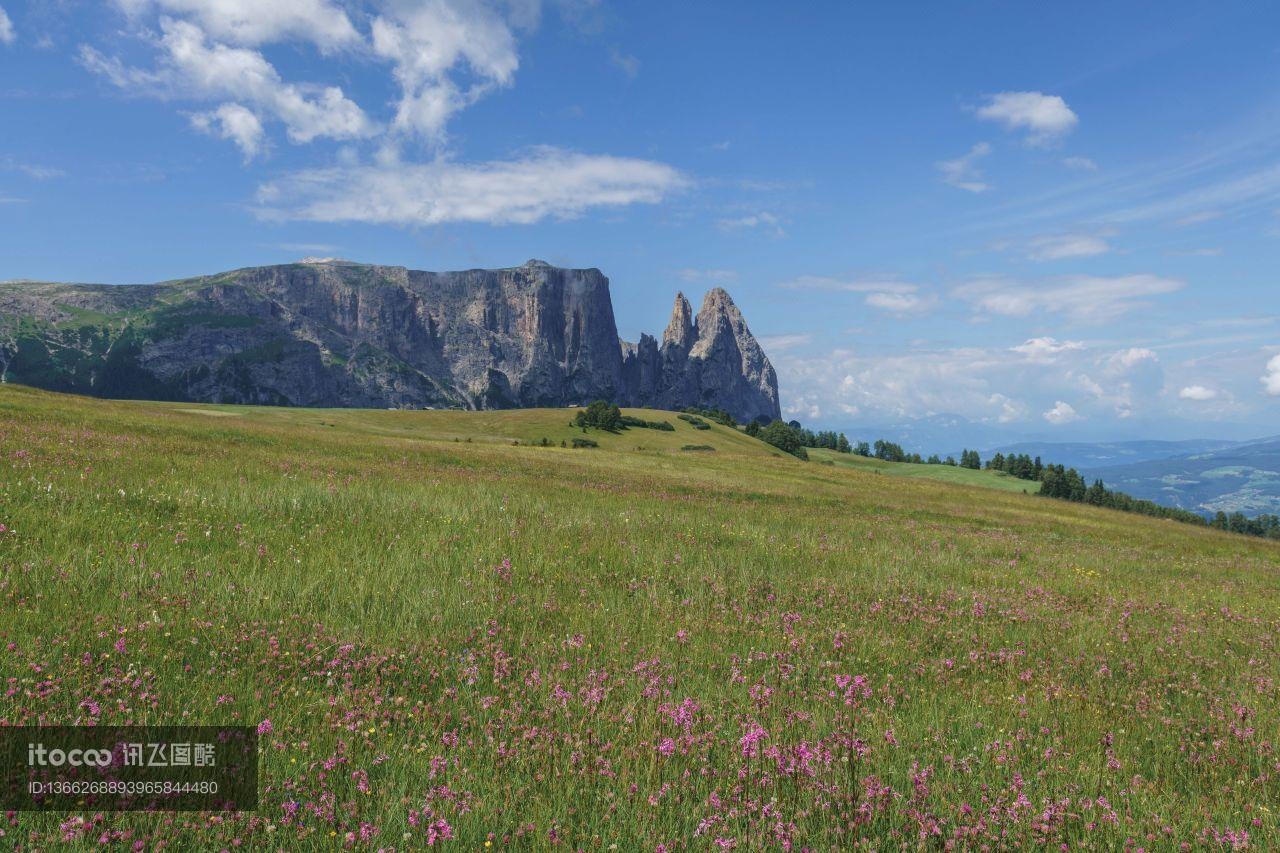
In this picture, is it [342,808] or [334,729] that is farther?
[334,729]

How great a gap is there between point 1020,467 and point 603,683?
20825 centimetres

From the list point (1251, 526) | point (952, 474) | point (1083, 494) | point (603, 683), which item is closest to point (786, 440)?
point (952, 474)

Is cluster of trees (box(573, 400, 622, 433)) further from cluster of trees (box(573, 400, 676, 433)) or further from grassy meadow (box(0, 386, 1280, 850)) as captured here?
grassy meadow (box(0, 386, 1280, 850))

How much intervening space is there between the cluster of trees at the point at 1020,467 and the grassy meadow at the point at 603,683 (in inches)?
7528

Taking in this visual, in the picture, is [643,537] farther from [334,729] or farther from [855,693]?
[334,729]

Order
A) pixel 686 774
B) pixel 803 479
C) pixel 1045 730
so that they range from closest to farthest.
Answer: pixel 686 774 < pixel 1045 730 < pixel 803 479

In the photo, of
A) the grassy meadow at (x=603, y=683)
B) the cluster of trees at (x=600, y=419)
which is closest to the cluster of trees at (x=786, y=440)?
the cluster of trees at (x=600, y=419)

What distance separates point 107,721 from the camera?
4082mm

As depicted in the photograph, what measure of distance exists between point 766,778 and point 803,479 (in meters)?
55.6

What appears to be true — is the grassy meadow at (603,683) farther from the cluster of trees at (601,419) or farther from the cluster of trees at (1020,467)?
the cluster of trees at (1020,467)

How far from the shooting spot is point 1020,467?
7092 inches

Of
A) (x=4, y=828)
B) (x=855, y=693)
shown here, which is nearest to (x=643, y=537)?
(x=855, y=693)

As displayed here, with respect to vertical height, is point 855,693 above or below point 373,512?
below

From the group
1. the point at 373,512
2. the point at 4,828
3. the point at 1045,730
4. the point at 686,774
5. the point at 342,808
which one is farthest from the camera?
the point at 373,512
